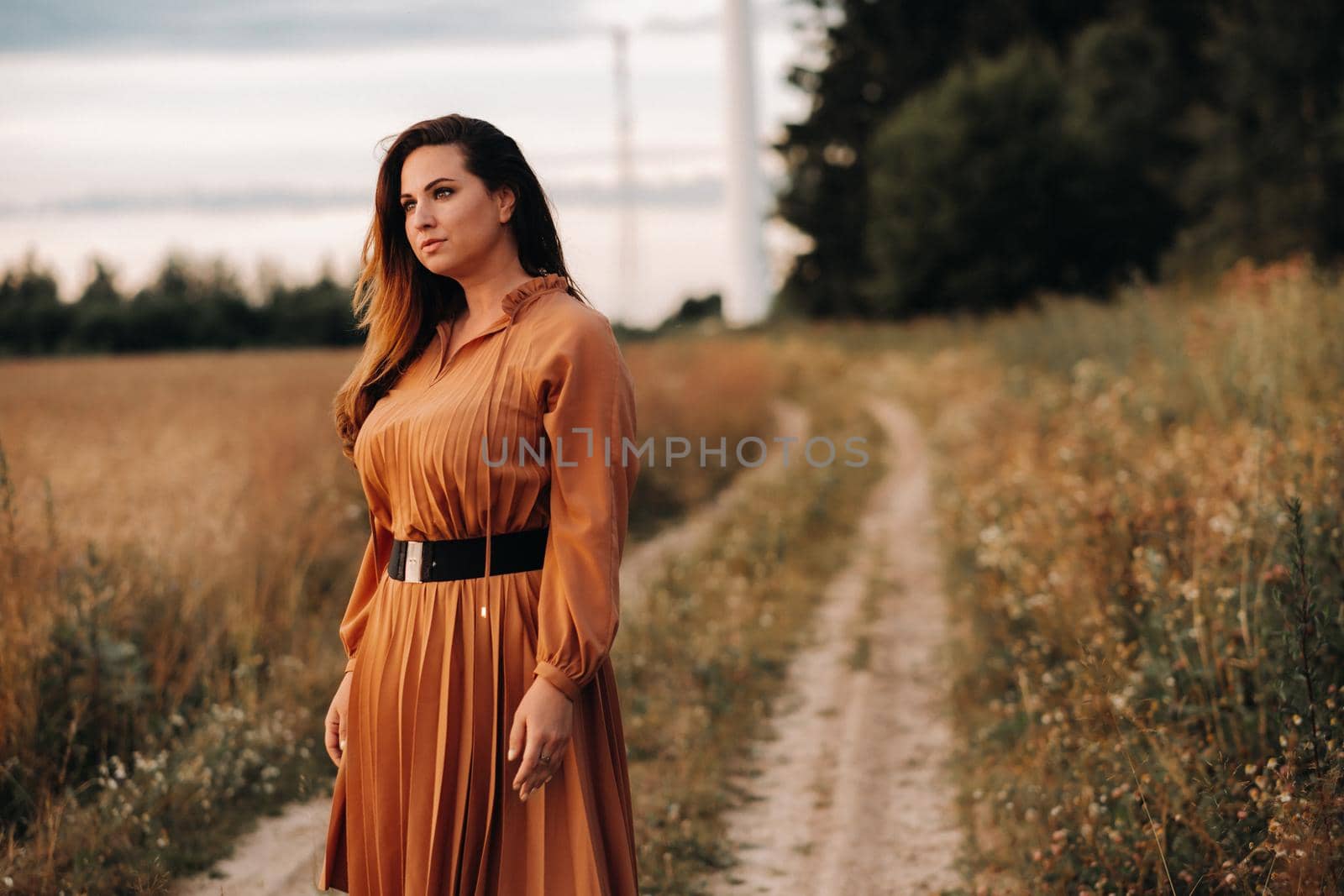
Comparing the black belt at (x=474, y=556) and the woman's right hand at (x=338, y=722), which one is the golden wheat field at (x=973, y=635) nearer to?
the woman's right hand at (x=338, y=722)

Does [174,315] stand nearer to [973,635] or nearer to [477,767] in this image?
[973,635]

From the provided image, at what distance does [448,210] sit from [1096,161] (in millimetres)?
36278

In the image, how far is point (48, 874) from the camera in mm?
3754

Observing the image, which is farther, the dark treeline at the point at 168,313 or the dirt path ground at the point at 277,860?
the dark treeline at the point at 168,313

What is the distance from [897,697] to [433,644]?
4.26m

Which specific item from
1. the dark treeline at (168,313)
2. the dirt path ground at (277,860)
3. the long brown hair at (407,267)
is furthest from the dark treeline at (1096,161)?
the long brown hair at (407,267)

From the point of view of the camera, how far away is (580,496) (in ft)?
7.33

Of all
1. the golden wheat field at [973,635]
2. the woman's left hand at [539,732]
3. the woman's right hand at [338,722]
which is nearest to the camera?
the woman's left hand at [539,732]

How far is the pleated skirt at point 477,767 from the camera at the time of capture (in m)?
2.28

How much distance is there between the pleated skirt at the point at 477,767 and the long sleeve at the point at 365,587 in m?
0.25

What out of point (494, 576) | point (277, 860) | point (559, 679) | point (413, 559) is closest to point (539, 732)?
point (559, 679)

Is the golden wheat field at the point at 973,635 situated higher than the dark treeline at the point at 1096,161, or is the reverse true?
the dark treeline at the point at 1096,161

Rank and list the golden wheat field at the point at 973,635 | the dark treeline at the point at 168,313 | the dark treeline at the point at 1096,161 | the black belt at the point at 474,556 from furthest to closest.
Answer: the dark treeline at the point at 1096,161 → the dark treeline at the point at 168,313 → the golden wheat field at the point at 973,635 → the black belt at the point at 474,556

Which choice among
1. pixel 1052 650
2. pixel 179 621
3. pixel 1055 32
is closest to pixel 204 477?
pixel 179 621
